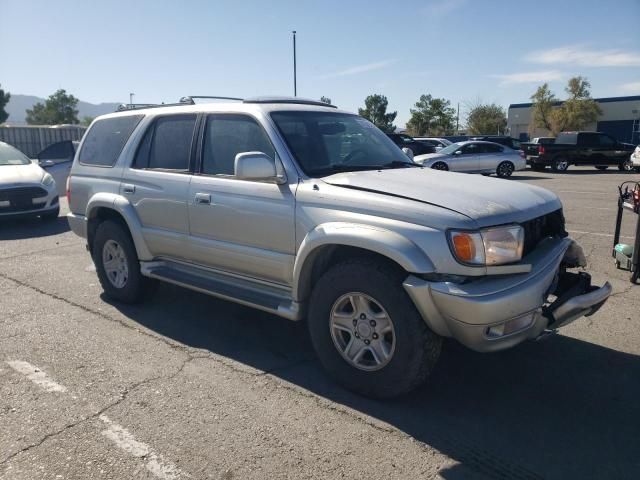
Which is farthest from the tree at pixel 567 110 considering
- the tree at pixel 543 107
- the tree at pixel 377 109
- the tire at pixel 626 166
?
the tire at pixel 626 166

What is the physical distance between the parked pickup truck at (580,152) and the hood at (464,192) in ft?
71.6

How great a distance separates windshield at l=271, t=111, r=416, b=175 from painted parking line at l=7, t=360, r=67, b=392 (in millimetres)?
2296

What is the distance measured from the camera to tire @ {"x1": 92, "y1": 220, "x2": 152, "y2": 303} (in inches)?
200

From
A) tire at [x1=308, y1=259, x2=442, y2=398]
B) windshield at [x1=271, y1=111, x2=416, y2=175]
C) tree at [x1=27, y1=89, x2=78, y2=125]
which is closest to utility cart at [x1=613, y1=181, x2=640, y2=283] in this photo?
windshield at [x1=271, y1=111, x2=416, y2=175]

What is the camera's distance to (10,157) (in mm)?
10648

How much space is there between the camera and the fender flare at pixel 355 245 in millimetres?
3055

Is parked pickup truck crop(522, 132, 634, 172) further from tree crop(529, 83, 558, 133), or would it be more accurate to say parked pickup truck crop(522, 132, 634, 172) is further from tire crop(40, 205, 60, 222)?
tree crop(529, 83, 558, 133)

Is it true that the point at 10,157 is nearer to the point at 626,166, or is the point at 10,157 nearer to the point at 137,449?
the point at 137,449

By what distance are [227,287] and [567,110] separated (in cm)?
5842

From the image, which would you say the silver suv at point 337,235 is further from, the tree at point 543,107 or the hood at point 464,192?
the tree at point 543,107

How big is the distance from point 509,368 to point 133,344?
9.71 feet

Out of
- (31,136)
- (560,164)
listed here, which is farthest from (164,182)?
(31,136)

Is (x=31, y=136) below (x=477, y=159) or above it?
above

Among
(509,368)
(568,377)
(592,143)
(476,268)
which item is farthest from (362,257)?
(592,143)
